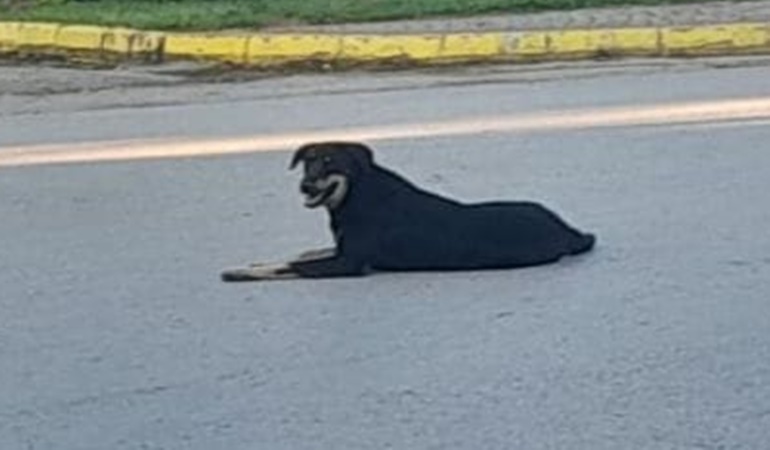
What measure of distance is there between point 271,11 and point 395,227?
8.62 m

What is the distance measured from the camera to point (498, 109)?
37.8ft

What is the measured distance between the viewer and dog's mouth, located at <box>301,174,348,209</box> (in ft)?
24.3

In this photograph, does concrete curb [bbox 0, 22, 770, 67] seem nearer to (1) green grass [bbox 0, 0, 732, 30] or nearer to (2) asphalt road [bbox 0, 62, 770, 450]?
(1) green grass [bbox 0, 0, 732, 30]

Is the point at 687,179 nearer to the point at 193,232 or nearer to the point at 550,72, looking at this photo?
the point at 193,232

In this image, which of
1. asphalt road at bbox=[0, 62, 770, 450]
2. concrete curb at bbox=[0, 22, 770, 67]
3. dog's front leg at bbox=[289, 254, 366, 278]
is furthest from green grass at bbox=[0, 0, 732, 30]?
dog's front leg at bbox=[289, 254, 366, 278]

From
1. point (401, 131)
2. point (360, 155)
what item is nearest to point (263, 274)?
point (360, 155)

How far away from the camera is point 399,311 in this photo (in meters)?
7.06

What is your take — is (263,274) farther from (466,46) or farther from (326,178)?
(466,46)

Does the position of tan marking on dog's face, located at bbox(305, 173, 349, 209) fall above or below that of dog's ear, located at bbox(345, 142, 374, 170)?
below

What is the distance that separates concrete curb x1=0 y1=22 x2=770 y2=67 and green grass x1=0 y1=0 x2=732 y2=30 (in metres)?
1.14

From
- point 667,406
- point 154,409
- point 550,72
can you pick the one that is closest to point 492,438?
point 667,406

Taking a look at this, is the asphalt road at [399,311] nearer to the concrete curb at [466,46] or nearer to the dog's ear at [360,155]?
the dog's ear at [360,155]

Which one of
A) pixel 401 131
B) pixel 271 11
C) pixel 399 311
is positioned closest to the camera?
pixel 399 311

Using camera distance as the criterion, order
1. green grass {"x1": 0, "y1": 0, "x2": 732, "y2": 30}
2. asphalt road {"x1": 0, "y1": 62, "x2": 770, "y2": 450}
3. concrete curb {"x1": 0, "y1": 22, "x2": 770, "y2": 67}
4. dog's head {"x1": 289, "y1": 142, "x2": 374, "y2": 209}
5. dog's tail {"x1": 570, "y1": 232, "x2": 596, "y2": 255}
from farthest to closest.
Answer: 1. green grass {"x1": 0, "y1": 0, "x2": 732, "y2": 30}
2. concrete curb {"x1": 0, "y1": 22, "x2": 770, "y2": 67}
3. dog's tail {"x1": 570, "y1": 232, "x2": 596, "y2": 255}
4. dog's head {"x1": 289, "y1": 142, "x2": 374, "y2": 209}
5. asphalt road {"x1": 0, "y1": 62, "x2": 770, "y2": 450}
